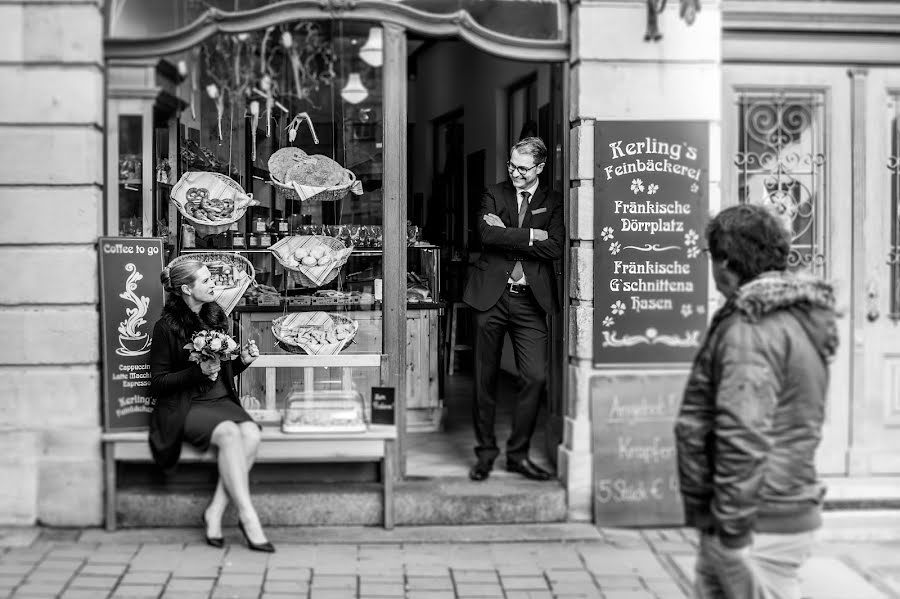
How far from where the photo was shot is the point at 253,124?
684 cm

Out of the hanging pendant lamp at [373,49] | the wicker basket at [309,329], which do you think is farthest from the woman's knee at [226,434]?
the hanging pendant lamp at [373,49]

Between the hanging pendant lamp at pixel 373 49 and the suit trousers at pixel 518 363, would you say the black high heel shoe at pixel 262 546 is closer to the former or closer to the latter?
the suit trousers at pixel 518 363

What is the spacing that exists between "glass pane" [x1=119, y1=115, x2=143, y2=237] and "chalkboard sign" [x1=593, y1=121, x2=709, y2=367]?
2766mm

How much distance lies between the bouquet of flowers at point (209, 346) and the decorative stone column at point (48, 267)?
30.2 inches

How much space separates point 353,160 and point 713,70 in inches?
89.0

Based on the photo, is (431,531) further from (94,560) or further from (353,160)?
(353,160)

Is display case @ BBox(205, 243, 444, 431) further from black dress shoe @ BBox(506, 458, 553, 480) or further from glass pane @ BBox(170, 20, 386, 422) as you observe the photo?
black dress shoe @ BBox(506, 458, 553, 480)

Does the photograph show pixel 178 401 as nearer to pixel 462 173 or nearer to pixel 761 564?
pixel 761 564

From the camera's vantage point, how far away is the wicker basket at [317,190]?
6.80 meters

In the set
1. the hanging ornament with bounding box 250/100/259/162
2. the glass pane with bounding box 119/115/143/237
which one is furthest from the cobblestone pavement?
the hanging ornament with bounding box 250/100/259/162

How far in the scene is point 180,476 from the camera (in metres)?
6.45

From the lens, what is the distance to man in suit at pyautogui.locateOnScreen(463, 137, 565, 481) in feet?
22.4

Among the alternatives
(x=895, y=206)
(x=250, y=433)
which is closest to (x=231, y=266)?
(x=250, y=433)

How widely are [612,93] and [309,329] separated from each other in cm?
238
